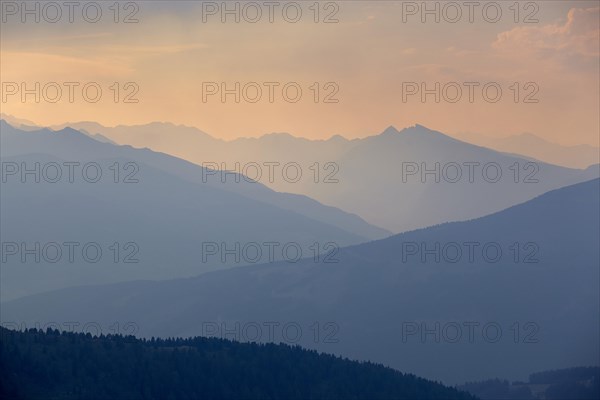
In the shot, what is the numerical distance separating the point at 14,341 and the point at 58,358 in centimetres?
856

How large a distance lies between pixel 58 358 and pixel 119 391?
11.4 meters

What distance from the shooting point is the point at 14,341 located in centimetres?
19925

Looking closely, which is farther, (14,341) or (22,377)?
(14,341)

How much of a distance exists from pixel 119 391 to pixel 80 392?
340 inches

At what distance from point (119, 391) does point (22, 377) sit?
18.1 m

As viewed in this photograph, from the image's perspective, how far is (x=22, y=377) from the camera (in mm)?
187250

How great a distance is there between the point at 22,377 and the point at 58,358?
1022cm

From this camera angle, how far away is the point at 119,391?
199 m

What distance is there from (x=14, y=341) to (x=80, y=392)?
1592cm

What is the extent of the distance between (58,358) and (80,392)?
799cm

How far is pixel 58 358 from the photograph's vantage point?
197m
